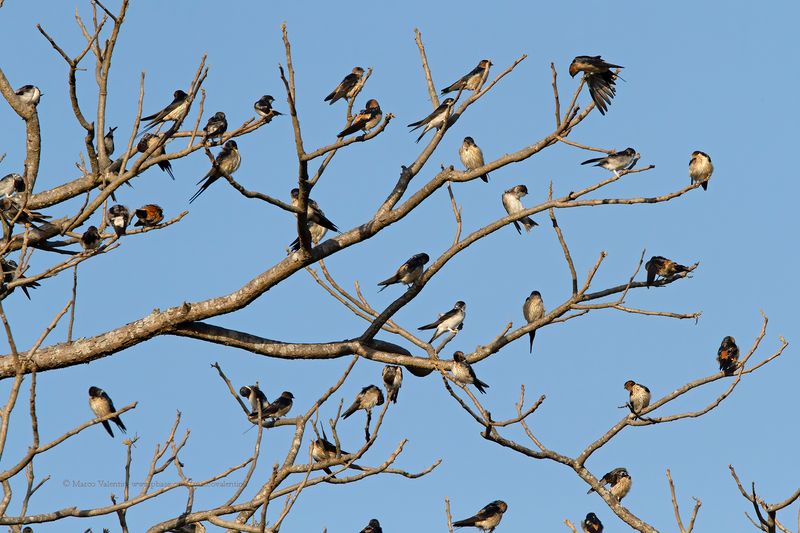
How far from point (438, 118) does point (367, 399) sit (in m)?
3.92

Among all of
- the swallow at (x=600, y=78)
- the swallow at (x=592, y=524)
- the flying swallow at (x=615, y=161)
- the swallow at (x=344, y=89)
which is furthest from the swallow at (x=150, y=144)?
the swallow at (x=592, y=524)

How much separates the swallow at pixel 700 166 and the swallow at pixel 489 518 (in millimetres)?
4690

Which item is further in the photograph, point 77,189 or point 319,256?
point 77,189

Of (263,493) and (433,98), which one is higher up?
(433,98)

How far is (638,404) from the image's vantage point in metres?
14.8

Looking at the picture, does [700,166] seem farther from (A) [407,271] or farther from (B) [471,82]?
(A) [407,271]

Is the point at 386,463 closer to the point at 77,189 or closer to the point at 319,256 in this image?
the point at 319,256

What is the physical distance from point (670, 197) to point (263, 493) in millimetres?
3497

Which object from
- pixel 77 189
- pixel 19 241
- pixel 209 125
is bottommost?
pixel 19 241

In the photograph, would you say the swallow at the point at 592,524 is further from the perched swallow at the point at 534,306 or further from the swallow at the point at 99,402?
the swallow at the point at 99,402

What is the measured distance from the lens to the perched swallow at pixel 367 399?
12695 millimetres

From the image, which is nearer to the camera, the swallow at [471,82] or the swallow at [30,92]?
the swallow at [30,92]

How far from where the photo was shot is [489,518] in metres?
14.5

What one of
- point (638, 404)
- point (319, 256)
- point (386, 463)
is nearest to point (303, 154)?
point (319, 256)
